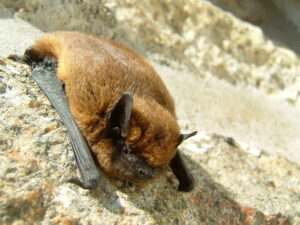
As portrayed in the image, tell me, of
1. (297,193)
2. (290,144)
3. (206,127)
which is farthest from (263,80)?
(297,193)

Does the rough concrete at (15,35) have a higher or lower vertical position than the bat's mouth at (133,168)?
higher

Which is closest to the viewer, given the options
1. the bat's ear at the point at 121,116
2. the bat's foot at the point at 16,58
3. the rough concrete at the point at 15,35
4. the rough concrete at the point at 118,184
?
the rough concrete at the point at 118,184

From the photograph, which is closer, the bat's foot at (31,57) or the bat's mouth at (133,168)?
the bat's mouth at (133,168)

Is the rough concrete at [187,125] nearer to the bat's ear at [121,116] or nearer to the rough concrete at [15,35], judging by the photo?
the rough concrete at [15,35]

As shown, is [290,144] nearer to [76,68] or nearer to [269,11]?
A: [269,11]

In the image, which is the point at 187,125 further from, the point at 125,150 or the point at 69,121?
the point at 69,121

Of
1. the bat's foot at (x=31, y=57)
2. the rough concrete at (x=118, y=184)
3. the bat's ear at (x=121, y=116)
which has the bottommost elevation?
the rough concrete at (x=118, y=184)

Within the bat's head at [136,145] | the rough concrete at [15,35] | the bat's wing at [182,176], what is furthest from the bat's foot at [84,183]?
the rough concrete at [15,35]

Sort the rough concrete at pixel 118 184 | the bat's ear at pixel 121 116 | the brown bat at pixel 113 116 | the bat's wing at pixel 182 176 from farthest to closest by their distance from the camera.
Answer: the bat's wing at pixel 182 176 → the brown bat at pixel 113 116 → the bat's ear at pixel 121 116 → the rough concrete at pixel 118 184
